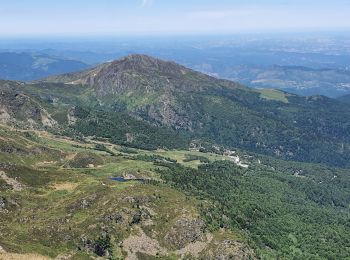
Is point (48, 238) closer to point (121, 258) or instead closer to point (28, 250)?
point (28, 250)

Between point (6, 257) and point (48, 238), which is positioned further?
point (48, 238)

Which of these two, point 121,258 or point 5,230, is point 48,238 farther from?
point 121,258

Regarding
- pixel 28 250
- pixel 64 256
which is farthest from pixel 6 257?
pixel 64 256

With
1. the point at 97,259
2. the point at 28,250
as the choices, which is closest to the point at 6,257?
the point at 28,250

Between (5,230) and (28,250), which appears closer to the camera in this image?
(28,250)

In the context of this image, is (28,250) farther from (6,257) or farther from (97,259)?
(97,259)

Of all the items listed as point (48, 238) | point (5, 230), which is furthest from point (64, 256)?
point (5, 230)

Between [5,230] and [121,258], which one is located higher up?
[5,230]
